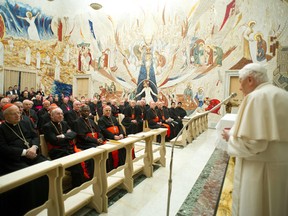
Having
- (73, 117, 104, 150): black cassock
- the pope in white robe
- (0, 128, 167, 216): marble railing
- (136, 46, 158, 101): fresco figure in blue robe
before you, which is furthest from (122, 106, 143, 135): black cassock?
the pope in white robe

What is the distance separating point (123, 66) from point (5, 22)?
751cm

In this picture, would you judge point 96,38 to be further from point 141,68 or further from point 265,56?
point 265,56

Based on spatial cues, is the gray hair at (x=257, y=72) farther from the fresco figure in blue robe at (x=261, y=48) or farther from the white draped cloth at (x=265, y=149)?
the fresco figure in blue robe at (x=261, y=48)

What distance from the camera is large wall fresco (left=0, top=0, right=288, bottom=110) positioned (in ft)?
37.6

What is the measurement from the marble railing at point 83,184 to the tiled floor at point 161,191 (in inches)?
8.2

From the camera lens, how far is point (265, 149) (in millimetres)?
1933

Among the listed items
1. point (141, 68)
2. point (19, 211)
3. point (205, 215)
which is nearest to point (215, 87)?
point (141, 68)

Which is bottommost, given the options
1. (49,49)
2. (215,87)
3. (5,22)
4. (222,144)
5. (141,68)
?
(222,144)

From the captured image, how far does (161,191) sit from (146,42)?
39.0 ft

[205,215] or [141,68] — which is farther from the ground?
[141,68]

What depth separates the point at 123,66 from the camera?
49.2ft

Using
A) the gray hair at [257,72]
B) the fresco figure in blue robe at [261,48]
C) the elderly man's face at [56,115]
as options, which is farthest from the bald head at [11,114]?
the fresco figure in blue robe at [261,48]

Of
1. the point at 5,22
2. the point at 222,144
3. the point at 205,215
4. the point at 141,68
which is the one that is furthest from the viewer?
the point at 141,68

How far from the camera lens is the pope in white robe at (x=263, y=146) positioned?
1.90 metres
